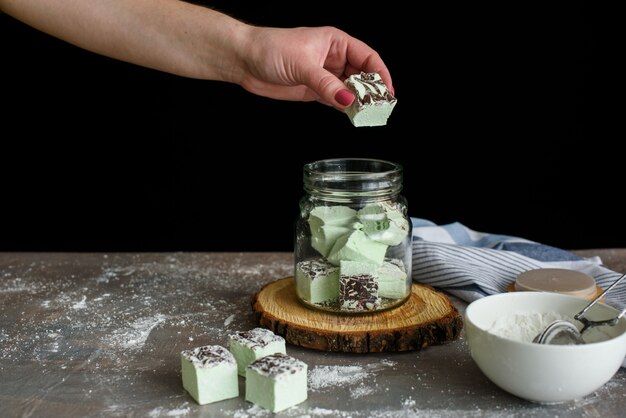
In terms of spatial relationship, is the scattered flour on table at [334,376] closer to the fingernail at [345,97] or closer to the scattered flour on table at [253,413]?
the scattered flour on table at [253,413]

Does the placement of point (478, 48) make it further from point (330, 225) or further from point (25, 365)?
point (25, 365)

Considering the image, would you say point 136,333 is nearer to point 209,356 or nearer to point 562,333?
point 209,356

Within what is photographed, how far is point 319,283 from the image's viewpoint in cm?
169

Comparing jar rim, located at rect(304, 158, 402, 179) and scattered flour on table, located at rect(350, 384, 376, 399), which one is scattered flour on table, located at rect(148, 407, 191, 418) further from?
jar rim, located at rect(304, 158, 402, 179)

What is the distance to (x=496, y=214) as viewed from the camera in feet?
10.2

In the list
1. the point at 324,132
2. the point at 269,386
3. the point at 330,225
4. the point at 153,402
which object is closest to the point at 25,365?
the point at 153,402

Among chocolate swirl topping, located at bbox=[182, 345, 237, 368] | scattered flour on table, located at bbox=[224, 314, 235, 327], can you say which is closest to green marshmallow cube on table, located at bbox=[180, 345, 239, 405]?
chocolate swirl topping, located at bbox=[182, 345, 237, 368]

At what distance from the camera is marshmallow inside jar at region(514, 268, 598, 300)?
5.65 ft

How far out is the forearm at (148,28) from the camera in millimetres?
2037

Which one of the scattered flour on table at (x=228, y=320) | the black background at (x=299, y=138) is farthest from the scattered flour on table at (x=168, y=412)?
the black background at (x=299, y=138)

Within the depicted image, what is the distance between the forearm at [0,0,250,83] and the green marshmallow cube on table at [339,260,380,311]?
0.66 metres

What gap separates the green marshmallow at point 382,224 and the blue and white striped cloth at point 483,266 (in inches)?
9.6

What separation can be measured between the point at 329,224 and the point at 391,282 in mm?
175

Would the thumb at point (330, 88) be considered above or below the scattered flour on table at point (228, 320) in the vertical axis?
above
